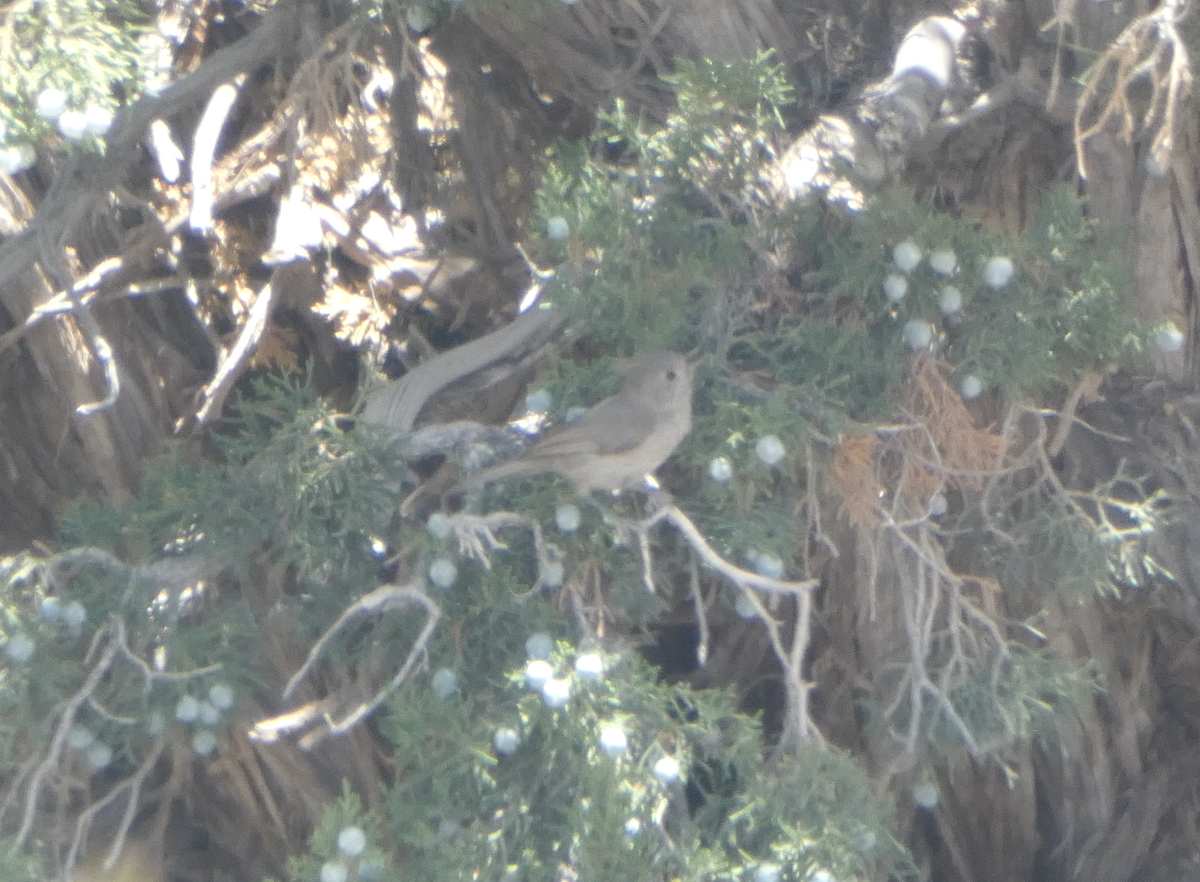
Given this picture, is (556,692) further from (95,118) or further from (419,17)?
(419,17)

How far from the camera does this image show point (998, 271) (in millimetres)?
3383

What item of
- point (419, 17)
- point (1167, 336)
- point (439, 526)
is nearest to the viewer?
point (439, 526)

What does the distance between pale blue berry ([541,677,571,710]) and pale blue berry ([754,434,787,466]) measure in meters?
0.64

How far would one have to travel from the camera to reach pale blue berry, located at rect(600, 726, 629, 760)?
117 inches

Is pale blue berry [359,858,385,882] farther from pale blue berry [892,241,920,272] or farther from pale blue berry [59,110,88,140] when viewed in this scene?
pale blue berry [892,241,920,272]

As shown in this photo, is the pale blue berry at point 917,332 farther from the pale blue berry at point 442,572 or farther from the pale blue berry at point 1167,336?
the pale blue berry at point 442,572

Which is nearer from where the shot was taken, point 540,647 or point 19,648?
point 540,647

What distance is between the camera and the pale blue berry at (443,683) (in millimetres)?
3230

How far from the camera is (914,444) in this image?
3.72 m

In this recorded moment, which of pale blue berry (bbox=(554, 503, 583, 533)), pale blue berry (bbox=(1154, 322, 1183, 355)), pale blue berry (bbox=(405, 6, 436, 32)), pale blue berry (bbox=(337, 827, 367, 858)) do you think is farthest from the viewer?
pale blue berry (bbox=(405, 6, 436, 32))

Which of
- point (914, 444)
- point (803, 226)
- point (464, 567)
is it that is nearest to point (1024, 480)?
point (914, 444)

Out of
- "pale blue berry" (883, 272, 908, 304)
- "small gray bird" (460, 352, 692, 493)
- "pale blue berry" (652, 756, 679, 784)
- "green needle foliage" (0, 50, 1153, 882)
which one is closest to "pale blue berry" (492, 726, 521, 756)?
"green needle foliage" (0, 50, 1153, 882)

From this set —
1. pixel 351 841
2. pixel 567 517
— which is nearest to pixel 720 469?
pixel 567 517

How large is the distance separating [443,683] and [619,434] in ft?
2.44
